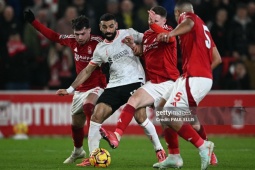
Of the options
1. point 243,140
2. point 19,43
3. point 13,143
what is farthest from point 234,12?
point 13,143

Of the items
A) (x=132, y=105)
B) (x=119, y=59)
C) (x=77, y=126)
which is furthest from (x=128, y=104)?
(x=77, y=126)

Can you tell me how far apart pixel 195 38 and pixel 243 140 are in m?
7.11

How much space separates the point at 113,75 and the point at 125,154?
2.52 meters

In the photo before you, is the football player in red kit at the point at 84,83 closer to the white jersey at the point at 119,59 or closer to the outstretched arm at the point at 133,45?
the white jersey at the point at 119,59

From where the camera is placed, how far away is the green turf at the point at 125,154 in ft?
37.1

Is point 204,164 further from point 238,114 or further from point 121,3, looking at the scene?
point 121,3

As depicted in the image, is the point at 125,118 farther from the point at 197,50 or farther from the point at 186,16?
the point at 186,16

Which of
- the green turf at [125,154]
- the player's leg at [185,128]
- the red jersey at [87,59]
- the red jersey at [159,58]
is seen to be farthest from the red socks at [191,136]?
the red jersey at [87,59]

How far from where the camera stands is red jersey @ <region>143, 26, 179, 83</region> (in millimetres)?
11328

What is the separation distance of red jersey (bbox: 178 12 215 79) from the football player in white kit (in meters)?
1.37

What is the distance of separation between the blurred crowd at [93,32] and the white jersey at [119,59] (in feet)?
21.8

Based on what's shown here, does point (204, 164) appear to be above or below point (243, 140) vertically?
above

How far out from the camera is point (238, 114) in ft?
57.7

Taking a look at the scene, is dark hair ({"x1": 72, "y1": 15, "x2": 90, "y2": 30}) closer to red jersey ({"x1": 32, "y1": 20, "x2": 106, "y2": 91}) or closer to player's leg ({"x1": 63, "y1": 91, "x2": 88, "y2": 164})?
red jersey ({"x1": 32, "y1": 20, "x2": 106, "y2": 91})
